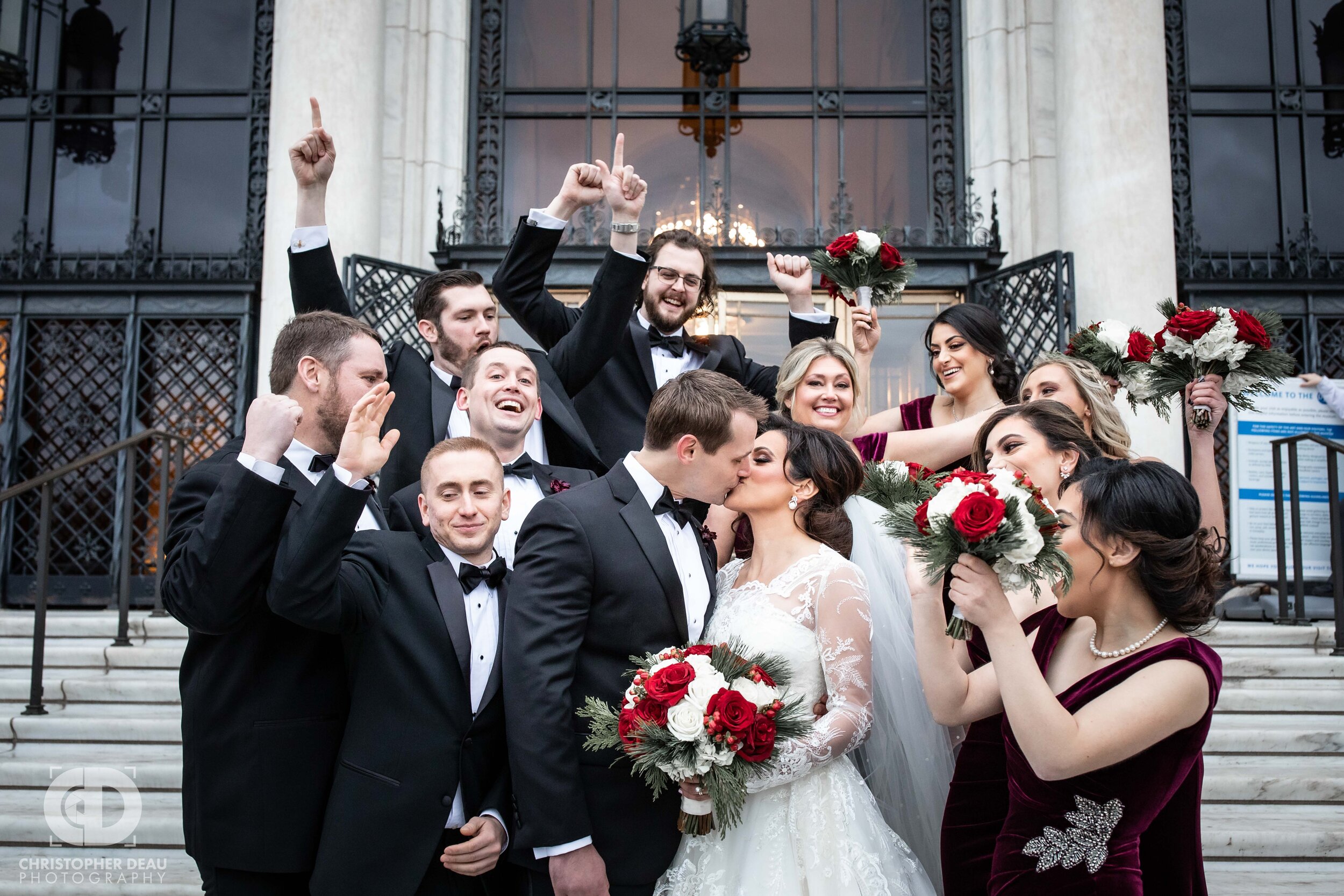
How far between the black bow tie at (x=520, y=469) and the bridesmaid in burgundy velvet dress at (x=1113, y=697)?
163 centimetres

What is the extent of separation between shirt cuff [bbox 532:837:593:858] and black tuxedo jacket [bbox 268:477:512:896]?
0.94 feet

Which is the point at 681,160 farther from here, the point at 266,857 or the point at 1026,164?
the point at 266,857

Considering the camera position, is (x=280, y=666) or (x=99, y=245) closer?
(x=280, y=666)

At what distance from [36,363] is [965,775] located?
33.1ft

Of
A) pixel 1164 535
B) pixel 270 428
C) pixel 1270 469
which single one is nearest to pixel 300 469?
pixel 270 428

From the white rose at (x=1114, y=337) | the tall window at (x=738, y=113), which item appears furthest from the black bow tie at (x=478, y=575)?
the tall window at (x=738, y=113)

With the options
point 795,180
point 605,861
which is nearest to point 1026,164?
point 795,180

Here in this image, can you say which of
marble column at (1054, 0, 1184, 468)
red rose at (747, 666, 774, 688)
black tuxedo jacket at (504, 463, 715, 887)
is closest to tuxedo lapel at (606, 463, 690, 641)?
black tuxedo jacket at (504, 463, 715, 887)

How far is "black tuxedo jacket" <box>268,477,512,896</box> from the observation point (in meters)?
2.59

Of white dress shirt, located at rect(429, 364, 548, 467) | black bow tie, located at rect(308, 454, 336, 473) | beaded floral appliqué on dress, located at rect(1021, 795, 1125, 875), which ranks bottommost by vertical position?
beaded floral appliqué on dress, located at rect(1021, 795, 1125, 875)

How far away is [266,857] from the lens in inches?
107

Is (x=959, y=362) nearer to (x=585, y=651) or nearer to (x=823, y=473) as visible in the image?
(x=823, y=473)

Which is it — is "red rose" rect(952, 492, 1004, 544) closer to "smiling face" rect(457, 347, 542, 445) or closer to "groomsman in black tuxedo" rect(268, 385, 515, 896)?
"groomsman in black tuxedo" rect(268, 385, 515, 896)

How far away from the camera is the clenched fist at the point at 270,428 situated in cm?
261
